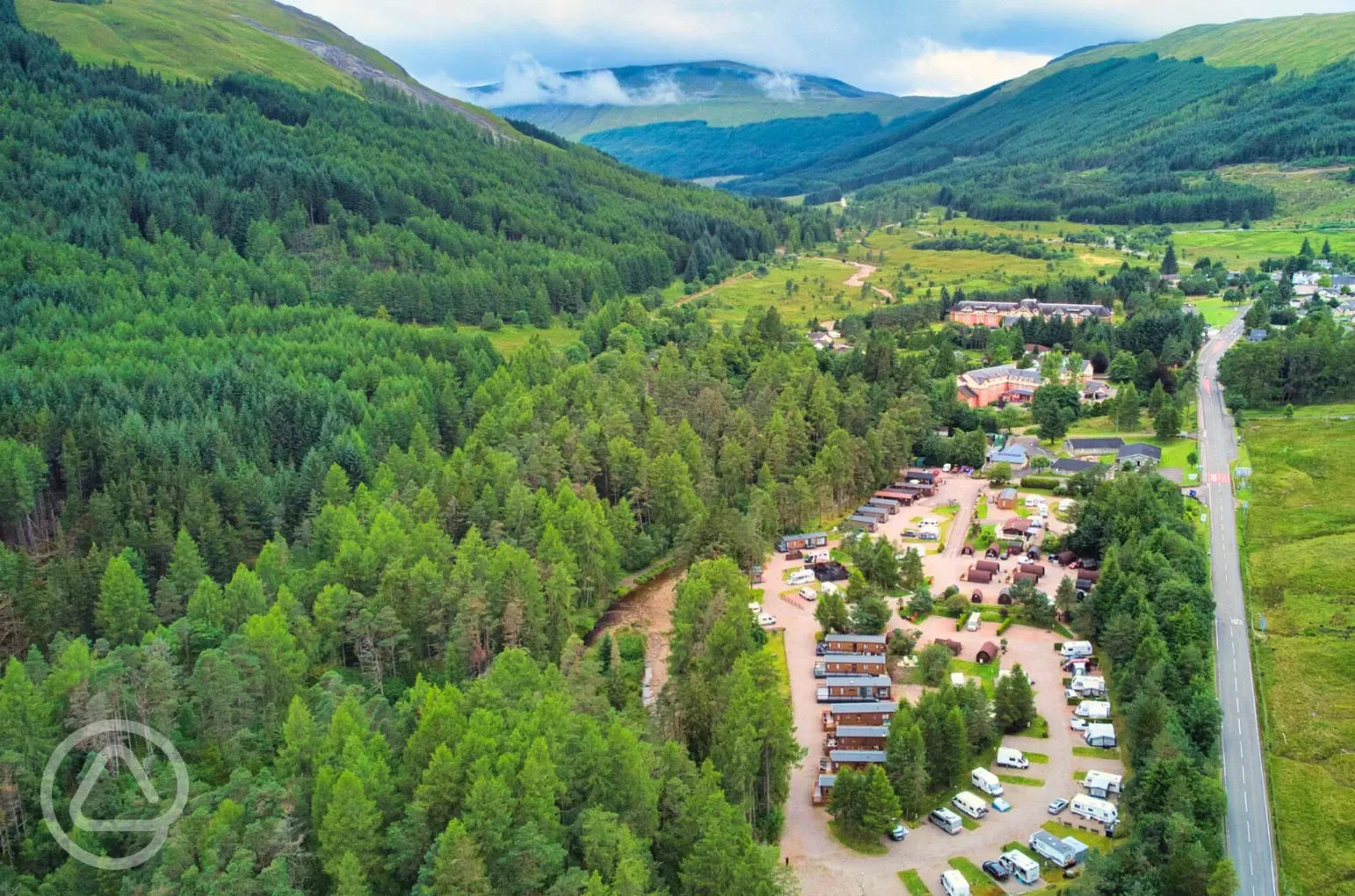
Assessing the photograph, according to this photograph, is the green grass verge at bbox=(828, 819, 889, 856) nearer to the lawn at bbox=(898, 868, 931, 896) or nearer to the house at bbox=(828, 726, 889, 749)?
the lawn at bbox=(898, 868, 931, 896)

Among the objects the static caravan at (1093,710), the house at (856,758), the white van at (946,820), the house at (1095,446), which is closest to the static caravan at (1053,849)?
the white van at (946,820)

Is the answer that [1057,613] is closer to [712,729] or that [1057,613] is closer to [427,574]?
[712,729]

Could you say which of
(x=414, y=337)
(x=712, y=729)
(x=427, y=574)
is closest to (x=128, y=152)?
(x=414, y=337)

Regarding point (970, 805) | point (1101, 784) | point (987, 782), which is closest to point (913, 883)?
point (970, 805)

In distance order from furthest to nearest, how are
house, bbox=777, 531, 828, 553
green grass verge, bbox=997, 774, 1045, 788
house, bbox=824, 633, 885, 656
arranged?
house, bbox=777, 531, 828, 553 → house, bbox=824, 633, 885, 656 → green grass verge, bbox=997, 774, 1045, 788

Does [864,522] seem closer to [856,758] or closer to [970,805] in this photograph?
[856,758]

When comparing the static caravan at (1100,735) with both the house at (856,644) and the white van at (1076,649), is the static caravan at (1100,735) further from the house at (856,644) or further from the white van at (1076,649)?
the house at (856,644)

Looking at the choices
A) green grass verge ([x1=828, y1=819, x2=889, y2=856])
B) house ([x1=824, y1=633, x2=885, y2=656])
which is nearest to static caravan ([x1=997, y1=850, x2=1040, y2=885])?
green grass verge ([x1=828, y1=819, x2=889, y2=856])
